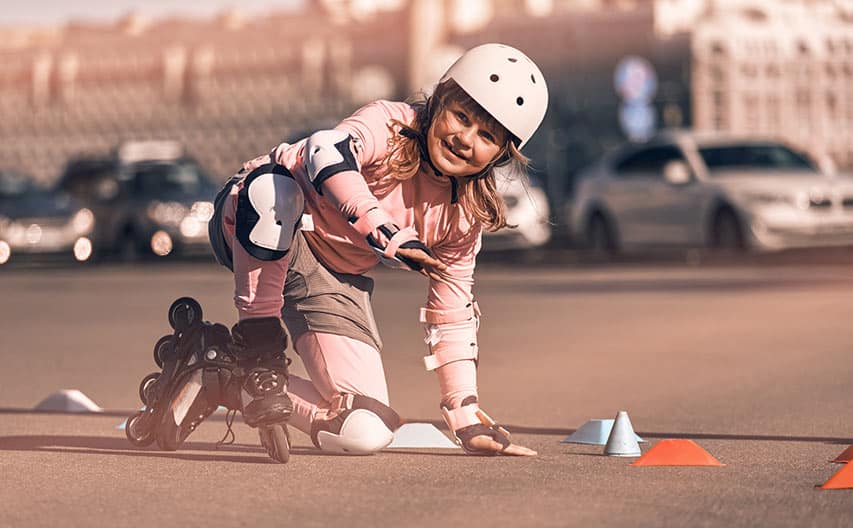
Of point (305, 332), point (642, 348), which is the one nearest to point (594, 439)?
point (305, 332)

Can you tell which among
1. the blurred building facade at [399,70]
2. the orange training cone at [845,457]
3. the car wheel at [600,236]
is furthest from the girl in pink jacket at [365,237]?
the blurred building facade at [399,70]

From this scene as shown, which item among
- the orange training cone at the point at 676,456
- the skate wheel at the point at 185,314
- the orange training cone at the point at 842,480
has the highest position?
the skate wheel at the point at 185,314

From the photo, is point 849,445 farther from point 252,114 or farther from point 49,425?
point 252,114

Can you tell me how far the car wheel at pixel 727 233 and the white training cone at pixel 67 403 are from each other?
14871 millimetres

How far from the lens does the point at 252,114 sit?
96.6 m

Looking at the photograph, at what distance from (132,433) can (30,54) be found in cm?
10026

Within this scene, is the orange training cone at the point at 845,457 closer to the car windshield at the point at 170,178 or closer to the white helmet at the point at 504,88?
the white helmet at the point at 504,88

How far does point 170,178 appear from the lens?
103 feet

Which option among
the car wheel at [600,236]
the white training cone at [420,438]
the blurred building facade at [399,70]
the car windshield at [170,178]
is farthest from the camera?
the blurred building facade at [399,70]

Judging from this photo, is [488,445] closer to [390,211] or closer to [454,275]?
[454,275]

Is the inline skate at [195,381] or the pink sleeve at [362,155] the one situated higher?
the pink sleeve at [362,155]

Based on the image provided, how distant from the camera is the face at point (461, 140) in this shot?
287 inches

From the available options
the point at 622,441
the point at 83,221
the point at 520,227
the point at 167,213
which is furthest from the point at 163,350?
the point at 83,221

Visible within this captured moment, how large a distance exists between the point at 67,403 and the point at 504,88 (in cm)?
348
